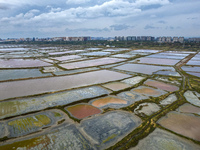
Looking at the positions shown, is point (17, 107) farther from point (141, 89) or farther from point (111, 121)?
point (141, 89)

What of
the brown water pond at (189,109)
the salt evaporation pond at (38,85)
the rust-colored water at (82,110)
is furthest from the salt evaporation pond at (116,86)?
the brown water pond at (189,109)

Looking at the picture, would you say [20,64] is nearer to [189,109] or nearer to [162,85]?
[162,85]

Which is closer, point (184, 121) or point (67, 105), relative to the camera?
point (184, 121)

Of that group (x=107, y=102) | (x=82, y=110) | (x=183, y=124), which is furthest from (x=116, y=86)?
(x=183, y=124)

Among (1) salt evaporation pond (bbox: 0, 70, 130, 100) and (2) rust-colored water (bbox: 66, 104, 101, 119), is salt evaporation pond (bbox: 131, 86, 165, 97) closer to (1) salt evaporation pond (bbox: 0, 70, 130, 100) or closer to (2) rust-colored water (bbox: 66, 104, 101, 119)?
(1) salt evaporation pond (bbox: 0, 70, 130, 100)

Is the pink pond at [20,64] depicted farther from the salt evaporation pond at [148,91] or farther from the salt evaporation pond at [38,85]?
the salt evaporation pond at [148,91]

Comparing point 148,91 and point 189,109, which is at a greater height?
point 148,91

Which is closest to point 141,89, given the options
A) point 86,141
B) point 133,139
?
point 133,139

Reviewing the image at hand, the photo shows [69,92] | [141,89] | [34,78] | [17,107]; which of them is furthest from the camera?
[34,78]
